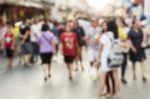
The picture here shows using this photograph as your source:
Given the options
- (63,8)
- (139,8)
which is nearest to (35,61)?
(139,8)

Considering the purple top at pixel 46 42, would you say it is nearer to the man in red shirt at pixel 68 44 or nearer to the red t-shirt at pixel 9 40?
the man in red shirt at pixel 68 44

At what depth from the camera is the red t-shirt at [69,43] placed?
Answer: 51.8 ft

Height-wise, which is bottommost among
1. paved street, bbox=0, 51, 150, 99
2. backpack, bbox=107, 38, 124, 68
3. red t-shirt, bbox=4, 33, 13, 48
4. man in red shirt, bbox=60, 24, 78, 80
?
paved street, bbox=0, 51, 150, 99

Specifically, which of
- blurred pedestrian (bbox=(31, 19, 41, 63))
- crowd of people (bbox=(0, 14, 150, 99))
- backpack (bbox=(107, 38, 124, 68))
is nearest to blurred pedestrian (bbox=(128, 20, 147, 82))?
crowd of people (bbox=(0, 14, 150, 99))

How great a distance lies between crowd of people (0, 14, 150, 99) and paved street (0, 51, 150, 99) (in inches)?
16.7

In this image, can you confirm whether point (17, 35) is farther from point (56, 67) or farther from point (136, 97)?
point (136, 97)

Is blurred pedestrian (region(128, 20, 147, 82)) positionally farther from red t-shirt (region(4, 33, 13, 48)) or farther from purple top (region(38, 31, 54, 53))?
red t-shirt (region(4, 33, 13, 48))

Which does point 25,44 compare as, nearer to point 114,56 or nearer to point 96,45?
point 96,45

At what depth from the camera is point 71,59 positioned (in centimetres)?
1617

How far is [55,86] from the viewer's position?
14477mm

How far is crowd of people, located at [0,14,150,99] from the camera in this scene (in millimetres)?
11359

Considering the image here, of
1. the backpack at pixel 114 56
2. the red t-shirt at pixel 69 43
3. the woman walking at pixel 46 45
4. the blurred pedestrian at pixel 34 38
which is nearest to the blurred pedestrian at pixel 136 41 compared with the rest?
the red t-shirt at pixel 69 43

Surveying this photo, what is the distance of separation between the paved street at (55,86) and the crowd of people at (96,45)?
424 mm

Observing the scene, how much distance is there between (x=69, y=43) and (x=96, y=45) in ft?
2.85
